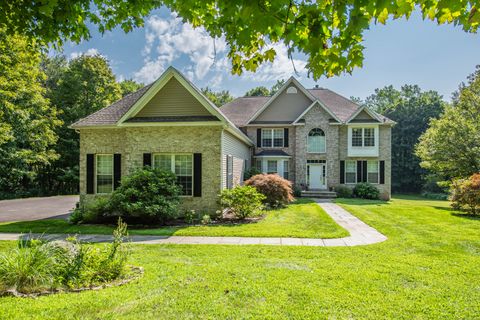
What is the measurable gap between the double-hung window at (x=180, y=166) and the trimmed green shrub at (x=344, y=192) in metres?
14.1

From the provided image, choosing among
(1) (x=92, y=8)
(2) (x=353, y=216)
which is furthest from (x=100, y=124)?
(2) (x=353, y=216)

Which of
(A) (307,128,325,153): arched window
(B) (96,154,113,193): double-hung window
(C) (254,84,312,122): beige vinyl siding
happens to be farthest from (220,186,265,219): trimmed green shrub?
(C) (254,84,312,122): beige vinyl siding

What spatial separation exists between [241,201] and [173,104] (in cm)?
530

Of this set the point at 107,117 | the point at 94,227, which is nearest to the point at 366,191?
the point at 107,117

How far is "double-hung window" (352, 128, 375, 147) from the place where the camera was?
22.4 m

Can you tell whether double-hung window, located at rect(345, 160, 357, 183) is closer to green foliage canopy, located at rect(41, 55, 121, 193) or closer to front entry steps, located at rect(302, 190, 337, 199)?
front entry steps, located at rect(302, 190, 337, 199)

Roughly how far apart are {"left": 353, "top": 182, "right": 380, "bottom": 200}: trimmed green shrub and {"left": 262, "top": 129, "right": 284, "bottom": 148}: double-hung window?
695 cm

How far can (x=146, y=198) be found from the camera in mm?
11070

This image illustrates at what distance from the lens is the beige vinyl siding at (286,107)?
24016 mm

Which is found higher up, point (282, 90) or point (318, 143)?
point (282, 90)

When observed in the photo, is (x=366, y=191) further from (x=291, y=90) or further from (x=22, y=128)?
(x=22, y=128)

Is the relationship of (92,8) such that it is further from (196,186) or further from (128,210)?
(196,186)

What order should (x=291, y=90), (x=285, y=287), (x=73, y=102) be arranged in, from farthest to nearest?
(x=73, y=102) < (x=291, y=90) < (x=285, y=287)

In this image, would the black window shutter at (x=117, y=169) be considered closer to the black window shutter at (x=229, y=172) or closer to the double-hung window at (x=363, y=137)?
the black window shutter at (x=229, y=172)
